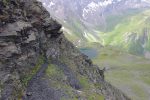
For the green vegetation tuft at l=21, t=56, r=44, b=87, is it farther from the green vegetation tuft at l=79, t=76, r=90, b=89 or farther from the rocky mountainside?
the green vegetation tuft at l=79, t=76, r=90, b=89

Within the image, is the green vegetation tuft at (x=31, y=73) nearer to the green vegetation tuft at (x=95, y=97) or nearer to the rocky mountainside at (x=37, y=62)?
the rocky mountainside at (x=37, y=62)

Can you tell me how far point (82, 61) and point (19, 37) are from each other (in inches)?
821

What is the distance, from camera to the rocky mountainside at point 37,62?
50.1 m

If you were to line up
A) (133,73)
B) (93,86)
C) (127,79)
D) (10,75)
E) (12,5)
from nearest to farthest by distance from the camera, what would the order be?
(10,75) < (12,5) < (93,86) < (127,79) < (133,73)

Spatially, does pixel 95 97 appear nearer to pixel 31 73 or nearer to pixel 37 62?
pixel 37 62

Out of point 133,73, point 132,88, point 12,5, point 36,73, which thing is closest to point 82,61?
point 36,73

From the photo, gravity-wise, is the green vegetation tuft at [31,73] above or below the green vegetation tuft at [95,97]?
above

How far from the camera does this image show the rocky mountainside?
5012 cm

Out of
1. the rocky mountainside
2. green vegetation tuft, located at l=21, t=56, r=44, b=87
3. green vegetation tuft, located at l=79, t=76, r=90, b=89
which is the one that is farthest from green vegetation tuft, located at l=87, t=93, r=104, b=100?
green vegetation tuft, located at l=21, t=56, r=44, b=87

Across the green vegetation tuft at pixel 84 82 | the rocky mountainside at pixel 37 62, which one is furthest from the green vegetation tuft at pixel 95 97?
the green vegetation tuft at pixel 84 82

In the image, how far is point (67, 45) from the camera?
70.1 meters

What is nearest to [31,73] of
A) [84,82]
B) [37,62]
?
[37,62]

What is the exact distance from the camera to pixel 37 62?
57.9 meters

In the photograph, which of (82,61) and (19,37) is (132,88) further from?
(19,37)
